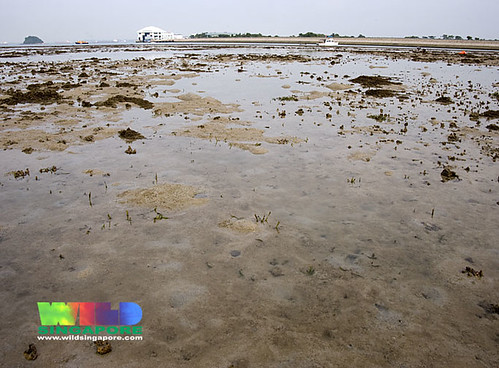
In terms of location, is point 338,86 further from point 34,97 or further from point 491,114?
point 34,97

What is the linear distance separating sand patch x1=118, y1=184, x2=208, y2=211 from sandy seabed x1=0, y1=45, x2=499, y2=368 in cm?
6

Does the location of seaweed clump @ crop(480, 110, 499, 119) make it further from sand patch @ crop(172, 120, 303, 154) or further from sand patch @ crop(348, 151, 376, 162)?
sand patch @ crop(172, 120, 303, 154)

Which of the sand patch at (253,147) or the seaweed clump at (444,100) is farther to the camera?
the seaweed clump at (444,100)

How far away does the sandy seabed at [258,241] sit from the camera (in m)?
4.67

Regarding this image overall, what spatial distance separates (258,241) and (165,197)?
329 cm

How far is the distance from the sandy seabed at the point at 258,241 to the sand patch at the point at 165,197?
0.06 meters

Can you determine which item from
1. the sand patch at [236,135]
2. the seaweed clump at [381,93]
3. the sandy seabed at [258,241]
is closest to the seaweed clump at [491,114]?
the sandy seabed at [258,241]

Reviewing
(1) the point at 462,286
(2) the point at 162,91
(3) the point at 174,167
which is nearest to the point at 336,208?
(1) the point at 462,286

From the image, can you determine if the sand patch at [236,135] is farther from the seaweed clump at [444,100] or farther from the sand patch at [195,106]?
the seaweed clump at [444,100]

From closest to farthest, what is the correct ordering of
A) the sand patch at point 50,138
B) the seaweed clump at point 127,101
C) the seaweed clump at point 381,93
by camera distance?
the sand patch at point 50,138
the seaweed clump at point 127,101
the seaweed clump at point 381,93

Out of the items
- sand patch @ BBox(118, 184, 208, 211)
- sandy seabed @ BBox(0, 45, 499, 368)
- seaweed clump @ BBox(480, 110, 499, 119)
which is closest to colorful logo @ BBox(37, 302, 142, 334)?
sandy seabed @ BBox(0, 45, 499, 368)

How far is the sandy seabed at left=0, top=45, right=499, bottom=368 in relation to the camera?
15.3 ft

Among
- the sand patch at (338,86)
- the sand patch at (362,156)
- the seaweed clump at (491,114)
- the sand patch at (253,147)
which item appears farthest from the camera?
the sand patch at (338,86)

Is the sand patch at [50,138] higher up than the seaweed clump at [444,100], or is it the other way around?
the seaweed clump at [444,100]
